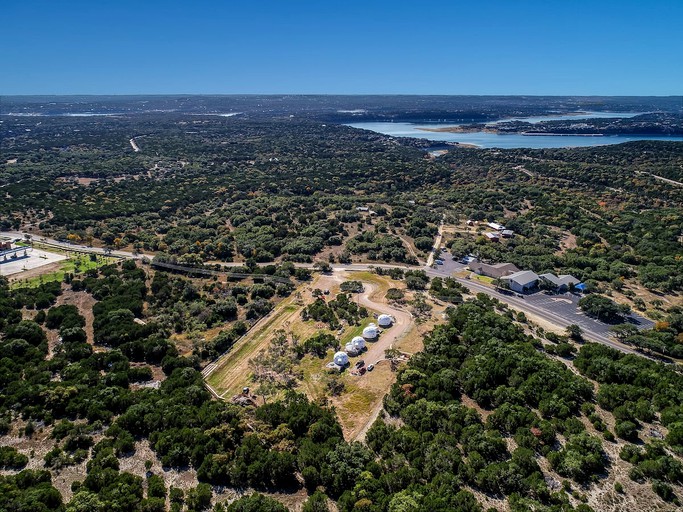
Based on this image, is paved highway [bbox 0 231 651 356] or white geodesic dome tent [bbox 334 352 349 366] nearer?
white geodesic dome tent [bbox 334 352 349 366]

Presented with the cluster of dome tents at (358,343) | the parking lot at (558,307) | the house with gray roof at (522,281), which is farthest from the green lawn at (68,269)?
the house with gray roof at (522,281)

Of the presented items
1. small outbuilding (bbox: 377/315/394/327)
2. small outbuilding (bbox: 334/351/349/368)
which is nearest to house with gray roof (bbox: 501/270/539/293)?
small outbuilding (bbox: 377/315/394/327)

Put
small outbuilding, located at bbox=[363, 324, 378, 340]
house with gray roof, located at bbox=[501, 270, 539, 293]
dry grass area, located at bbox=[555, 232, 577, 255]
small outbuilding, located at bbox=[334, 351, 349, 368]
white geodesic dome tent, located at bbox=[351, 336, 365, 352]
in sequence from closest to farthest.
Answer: small outbuilding, located at bbox=[334, 351, 349, 368] < white geodesic dome tent, located at bbox=[351, 336, 365, 352] < small outbuilding, located at bbox=[363, 324, 378, 340] < house with gray roof, located at bbox=[501, 270, 539, 293] < dry grass area, located at bbox=[555, 232, 577, 255]

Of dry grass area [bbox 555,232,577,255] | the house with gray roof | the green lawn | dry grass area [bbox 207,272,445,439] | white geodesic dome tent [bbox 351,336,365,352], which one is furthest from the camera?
dry grass area [bbox 555,232,577,255]

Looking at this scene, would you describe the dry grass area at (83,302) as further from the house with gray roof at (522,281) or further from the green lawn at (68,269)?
the house with gray roof at (522,281)

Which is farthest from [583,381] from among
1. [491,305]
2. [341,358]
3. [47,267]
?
[47,267]

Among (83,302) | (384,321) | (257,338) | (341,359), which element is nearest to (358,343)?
(341,359)

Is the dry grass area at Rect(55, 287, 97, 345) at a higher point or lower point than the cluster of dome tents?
lower

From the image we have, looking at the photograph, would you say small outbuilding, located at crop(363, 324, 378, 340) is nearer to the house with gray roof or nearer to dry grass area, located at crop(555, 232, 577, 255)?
the house with gray roof
